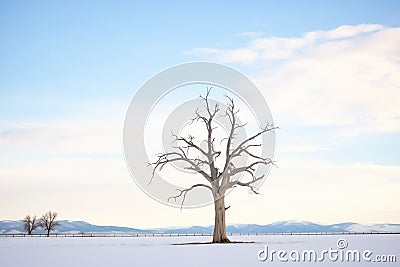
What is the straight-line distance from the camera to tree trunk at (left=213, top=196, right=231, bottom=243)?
48.0 m

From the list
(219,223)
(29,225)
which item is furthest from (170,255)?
(29,225)

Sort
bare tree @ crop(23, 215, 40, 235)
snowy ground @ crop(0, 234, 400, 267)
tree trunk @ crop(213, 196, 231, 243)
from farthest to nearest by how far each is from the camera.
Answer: bare tree @ crop(23, 215, 40, 235), tree trunk @ crop(213, 196, 231, 243), snowy ground @ crop(0, 234, 400, 267)

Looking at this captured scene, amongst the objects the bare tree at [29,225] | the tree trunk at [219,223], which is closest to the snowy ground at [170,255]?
the tree trunk at [219,223]

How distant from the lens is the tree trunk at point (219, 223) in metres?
48.0

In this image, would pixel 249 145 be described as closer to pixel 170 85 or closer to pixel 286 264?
pixel 170 85

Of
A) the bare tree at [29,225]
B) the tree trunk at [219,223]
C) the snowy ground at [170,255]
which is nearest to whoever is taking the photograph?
the snowy ground at [170,255]

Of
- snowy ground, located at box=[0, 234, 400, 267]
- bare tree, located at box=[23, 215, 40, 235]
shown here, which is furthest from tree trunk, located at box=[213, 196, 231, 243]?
bare tree, located at box=[23, 215, 40, 235]

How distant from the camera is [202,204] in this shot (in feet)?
161

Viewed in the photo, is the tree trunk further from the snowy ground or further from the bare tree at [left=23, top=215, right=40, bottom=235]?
the bare tree at [left=23, top=215, right=40, bottom=235]

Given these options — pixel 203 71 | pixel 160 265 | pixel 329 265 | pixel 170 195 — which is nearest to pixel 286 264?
pixel 329 265

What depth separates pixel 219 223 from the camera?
1892 inches

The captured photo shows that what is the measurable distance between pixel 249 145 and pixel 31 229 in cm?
8384

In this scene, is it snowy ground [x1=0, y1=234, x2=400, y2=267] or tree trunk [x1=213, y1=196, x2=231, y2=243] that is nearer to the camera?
snowy ground [x1=0, y1=234, x2=400, y2=267]

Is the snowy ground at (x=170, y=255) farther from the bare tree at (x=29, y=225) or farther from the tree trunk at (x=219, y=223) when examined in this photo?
the bare tree at (x=29, y=225)
